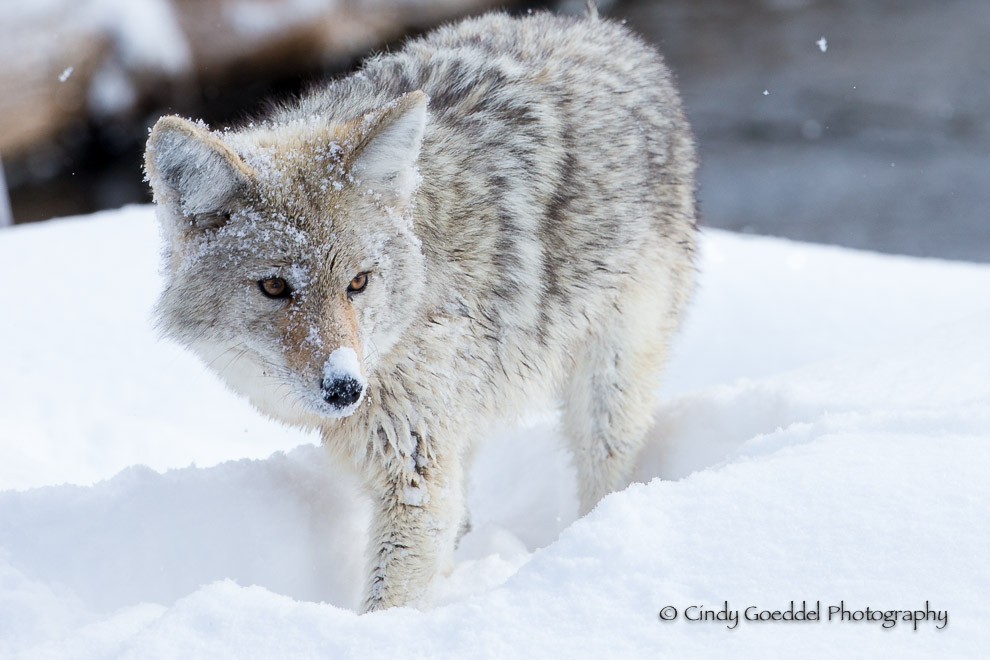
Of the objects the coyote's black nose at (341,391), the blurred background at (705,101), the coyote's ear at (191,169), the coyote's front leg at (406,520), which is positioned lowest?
the coyote's front leg at (406,520)

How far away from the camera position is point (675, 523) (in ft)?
8.00

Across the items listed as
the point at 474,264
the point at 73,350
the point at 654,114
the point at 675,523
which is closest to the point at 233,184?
the point at 474,264

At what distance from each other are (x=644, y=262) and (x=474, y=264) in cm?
84

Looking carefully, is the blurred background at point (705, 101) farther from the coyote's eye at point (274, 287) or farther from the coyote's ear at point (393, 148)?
the coyote's eye at point (274, 287)

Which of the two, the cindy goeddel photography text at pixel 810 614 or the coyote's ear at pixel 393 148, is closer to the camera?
the cindy goeddel photography text at pixel 810 614

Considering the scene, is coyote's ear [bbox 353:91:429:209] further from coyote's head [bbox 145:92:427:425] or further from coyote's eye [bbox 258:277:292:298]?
coyote's eye [bbox 258:277:292:298]

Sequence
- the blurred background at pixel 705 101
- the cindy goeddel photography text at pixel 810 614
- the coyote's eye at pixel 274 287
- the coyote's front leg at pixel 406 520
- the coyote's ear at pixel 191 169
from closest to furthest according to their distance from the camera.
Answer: the cindy goeddel photography text at pixel 810 614 → the coyote's ear at pixel 191 169 → the coyote's eye at pixel 274 287 → the coyote's front leg at pixel 406 520 → the blurred background at pixel 705 101

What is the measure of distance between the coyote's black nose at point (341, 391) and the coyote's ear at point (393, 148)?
0.64 m

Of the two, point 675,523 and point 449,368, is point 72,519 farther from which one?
point 675,523

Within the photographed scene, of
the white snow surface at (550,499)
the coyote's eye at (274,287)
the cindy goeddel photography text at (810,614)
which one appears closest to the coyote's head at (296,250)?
the coyote's eye at (274,287)

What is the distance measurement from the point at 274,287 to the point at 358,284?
252mm

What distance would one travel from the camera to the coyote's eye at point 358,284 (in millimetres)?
3010

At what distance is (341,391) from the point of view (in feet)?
9.22

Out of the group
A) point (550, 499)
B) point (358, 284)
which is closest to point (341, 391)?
point (358, 284)
